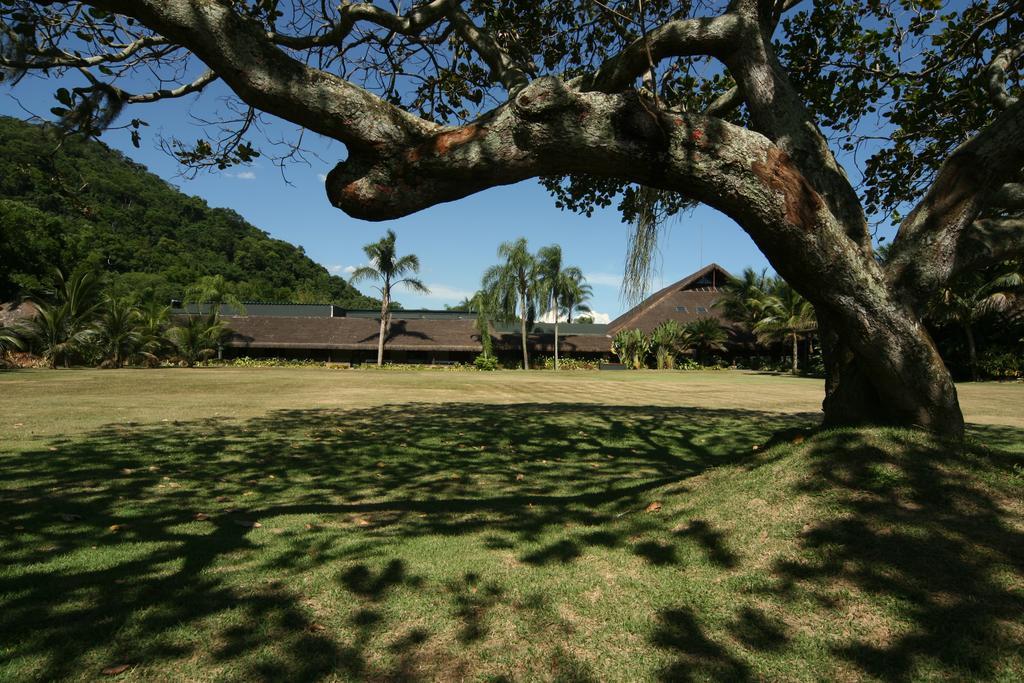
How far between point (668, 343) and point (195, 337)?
108 ft

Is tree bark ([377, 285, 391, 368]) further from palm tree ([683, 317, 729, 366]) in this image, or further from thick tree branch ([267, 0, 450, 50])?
thick tree branch ([267, 0, 450, 50])

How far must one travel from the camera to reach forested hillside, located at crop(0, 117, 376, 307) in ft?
31.6

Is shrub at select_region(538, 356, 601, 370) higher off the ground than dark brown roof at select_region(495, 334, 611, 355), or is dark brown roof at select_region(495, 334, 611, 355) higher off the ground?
dark brown roof at select_region(495, 334, 611, 355)

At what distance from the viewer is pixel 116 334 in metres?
29.0

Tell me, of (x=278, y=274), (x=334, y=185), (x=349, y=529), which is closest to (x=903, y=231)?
(x=334, y=185)

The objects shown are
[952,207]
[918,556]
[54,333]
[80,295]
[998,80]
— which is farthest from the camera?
[80,295]

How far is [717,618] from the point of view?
282 centimetres

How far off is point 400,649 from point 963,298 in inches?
1340

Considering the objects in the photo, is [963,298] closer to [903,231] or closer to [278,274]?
[903,231]

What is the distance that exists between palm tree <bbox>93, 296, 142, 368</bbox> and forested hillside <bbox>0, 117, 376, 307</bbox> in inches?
194

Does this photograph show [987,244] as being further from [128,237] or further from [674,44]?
[128,237]

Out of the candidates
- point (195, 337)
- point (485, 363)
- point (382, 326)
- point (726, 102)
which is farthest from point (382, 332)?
point (726, 102)

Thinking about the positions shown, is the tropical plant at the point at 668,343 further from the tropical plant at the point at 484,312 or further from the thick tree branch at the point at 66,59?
the thick tree branch at the point at 66,59

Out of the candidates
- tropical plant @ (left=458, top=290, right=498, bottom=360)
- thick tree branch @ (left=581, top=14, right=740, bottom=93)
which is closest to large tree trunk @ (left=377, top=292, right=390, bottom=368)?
tropical plant @ (left=458, top=290, right=498, bottom=360)
